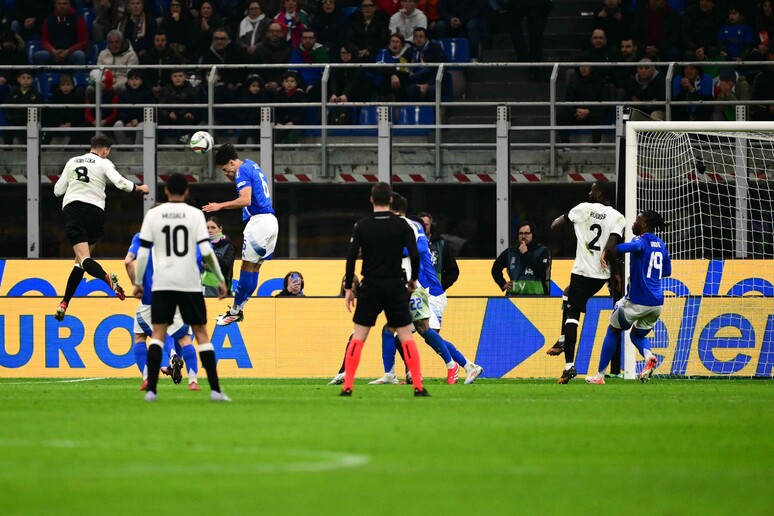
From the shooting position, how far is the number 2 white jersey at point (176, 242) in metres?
11.5

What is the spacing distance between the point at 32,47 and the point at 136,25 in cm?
215

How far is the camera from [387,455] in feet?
25.8

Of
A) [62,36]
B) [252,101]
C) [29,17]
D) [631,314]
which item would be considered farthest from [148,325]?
[29,17]

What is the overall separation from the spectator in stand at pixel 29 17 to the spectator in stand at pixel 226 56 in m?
3.98

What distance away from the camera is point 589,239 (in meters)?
16.3

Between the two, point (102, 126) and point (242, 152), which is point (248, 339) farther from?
point (102, 126)

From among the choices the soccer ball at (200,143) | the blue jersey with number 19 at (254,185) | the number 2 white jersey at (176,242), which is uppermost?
the soccer ball at (200,143)

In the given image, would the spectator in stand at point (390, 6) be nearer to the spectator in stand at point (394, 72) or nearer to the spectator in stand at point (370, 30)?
the spectator in stand at point (370, 30)

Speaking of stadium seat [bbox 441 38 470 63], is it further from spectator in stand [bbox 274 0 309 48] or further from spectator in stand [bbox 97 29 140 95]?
spectator in stand [bbox 97 29 140 95]

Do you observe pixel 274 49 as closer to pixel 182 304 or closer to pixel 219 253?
pixel 219 253

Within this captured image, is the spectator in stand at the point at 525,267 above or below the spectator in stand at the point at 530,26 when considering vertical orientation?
below

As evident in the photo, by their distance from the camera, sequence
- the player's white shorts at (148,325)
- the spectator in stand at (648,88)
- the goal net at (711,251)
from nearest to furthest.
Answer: the player's white shorts at (148,325) < the goal net at (711,251) < the spectator in stand at (648,88)

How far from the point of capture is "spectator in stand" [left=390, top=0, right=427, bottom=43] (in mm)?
24266

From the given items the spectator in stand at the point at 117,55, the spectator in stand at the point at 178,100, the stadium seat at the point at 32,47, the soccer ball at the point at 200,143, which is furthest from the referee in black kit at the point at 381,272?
the stadium seat at the point at 32,47
